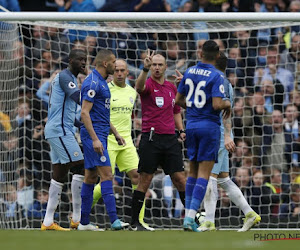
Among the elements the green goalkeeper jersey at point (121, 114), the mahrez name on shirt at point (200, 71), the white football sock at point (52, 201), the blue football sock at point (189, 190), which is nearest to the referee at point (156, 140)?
the green goalkeeper jersey at point (121, 114)

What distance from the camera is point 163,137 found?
377 inches

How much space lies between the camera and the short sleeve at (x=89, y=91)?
873 centimetres

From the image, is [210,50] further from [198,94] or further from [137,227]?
[137,227]

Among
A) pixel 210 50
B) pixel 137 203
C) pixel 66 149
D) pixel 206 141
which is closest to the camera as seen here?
pixel 206 141

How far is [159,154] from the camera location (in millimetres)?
9539

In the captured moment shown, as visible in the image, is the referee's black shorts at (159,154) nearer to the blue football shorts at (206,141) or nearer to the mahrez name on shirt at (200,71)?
the blue football shorts at (206,141)

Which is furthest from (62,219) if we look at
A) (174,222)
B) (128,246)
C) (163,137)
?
(128,246)

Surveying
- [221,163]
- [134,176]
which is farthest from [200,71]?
[134,176]

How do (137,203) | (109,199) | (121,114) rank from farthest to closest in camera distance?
(121,114) < (137,203) < (109,199)

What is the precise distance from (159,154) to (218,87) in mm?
1667

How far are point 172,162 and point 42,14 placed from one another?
2629 mm

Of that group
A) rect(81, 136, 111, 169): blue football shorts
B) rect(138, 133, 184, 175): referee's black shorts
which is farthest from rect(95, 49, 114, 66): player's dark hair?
rect(138, 133, 184, 175): referee's black shorts

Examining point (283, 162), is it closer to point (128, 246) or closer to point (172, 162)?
point (172, 162)

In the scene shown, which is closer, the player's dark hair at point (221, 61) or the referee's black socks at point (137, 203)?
the player's dark hair at point (221, 61)
